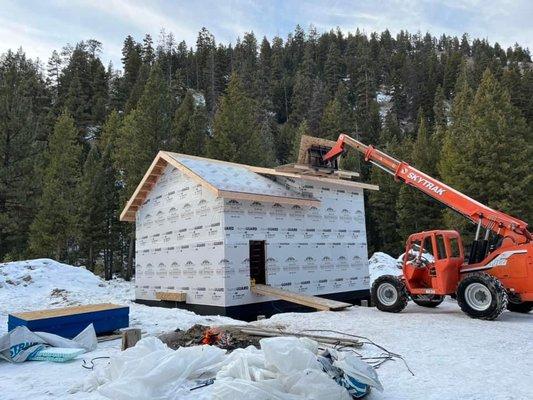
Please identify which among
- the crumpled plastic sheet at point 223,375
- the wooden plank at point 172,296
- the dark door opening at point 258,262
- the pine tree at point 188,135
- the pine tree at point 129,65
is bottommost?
the wooden plank at point 172,296

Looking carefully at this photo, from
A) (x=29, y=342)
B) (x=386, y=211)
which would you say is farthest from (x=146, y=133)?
(x=386, y=211)

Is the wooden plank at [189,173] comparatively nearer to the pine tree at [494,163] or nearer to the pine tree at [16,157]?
the pine tree at [16,157]

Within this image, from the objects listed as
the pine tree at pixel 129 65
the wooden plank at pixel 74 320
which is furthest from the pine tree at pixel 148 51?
the wooden plank at pixel 74 320

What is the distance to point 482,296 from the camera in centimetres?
1020

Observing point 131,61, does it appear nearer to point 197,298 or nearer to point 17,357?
point 197,298

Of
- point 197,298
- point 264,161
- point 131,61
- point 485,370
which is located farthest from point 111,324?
point 131,61

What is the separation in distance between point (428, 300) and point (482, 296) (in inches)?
88.2

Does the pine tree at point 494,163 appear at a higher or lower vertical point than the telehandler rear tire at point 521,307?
higher

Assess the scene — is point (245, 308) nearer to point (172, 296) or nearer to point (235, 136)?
point (172, 296)

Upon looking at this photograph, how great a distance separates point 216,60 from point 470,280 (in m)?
73.4

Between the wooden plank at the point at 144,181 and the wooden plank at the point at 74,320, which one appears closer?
the wooden plank at the point at 74,320

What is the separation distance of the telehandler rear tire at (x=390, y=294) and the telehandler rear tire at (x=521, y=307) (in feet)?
9.08

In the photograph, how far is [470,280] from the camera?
33.3 feet

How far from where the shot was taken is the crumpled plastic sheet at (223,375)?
4.22 metres
